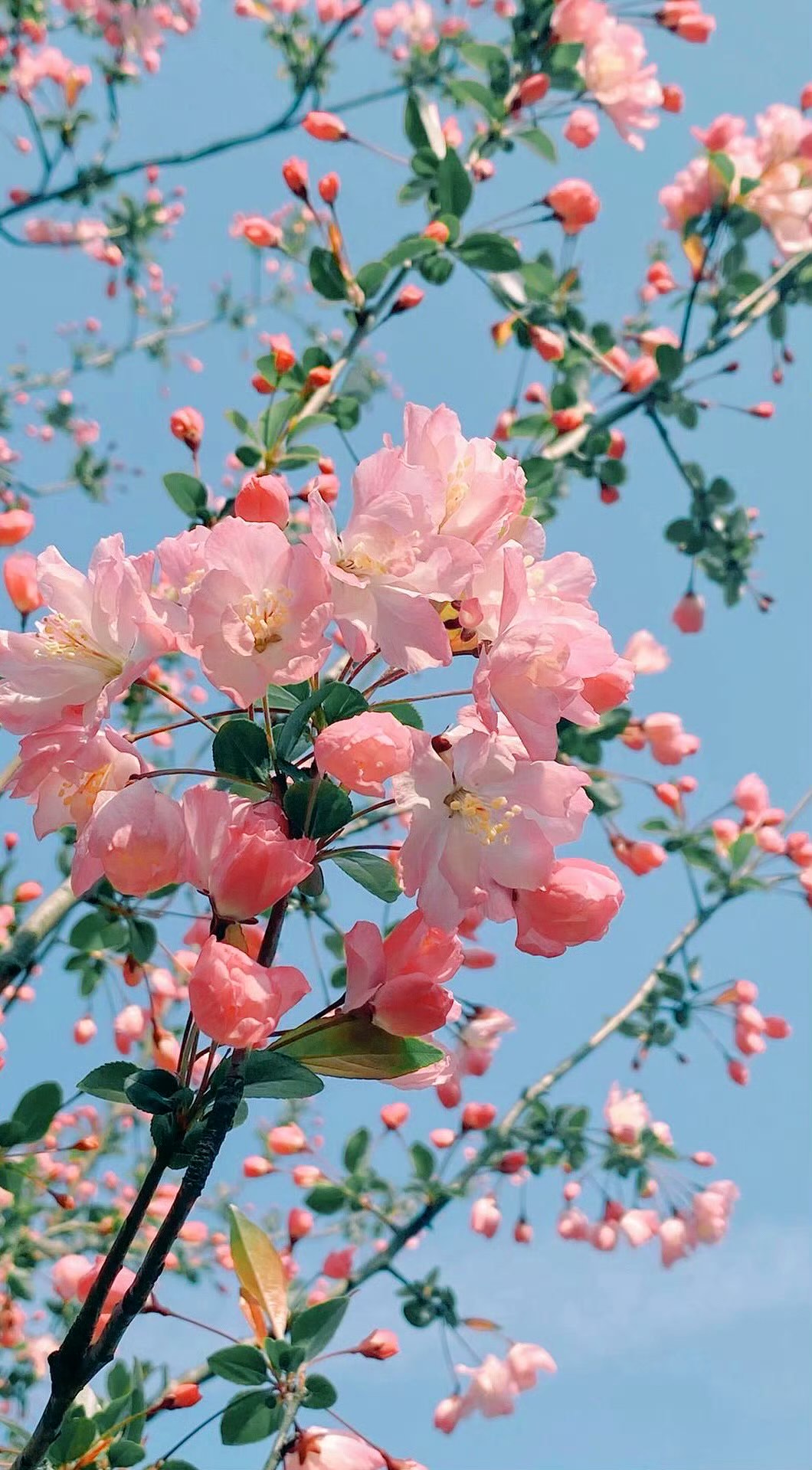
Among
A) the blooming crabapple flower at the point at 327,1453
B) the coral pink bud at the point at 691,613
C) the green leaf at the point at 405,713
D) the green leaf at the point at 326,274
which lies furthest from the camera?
the coral pink bud at the point at 691,613

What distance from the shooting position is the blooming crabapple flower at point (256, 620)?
2.35 ft

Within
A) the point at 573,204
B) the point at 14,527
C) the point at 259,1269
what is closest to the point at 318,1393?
the point at 259,1269

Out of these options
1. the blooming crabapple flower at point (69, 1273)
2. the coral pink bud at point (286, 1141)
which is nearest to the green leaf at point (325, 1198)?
the coral pink bud at point (286, 1141)

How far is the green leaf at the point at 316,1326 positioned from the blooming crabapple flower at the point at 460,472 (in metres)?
0.87

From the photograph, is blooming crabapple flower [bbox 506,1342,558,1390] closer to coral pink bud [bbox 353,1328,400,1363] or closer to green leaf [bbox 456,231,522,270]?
coral pink bud [bbox 353,1328,400,1363]

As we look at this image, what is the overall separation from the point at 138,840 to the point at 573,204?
6.63ft

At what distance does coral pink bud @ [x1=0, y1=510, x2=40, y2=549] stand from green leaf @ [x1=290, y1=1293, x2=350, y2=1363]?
115 centimetres

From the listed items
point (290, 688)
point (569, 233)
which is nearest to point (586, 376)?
point (569, 233)

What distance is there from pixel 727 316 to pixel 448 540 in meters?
2.06

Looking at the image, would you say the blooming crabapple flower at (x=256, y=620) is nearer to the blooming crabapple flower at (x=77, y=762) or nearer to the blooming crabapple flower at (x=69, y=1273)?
the blooming crabapple flower at (x=77, y=762)

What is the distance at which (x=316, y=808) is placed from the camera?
738 mm

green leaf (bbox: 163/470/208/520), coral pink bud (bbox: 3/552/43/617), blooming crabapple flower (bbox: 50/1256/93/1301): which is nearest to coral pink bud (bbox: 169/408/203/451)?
green leaf (bbox: 163/470/208/520)

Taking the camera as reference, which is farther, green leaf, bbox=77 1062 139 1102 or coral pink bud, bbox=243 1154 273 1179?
coral pink bud, bbox=243 1154 273 1179

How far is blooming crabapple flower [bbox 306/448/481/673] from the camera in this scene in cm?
74
